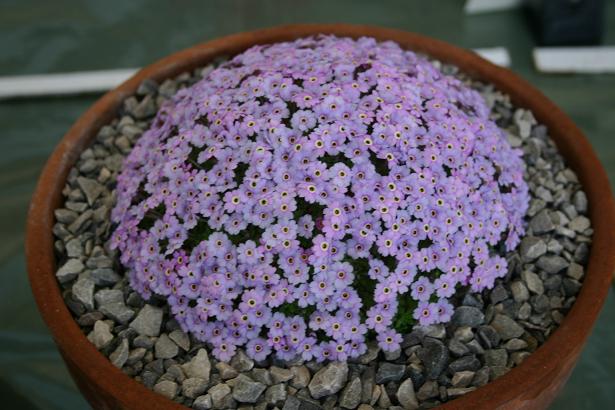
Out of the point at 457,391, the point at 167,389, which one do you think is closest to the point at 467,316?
the point at 457,391

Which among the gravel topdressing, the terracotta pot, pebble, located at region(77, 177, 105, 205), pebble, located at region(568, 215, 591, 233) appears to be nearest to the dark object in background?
the terracotta pot

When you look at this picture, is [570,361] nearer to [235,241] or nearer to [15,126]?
[235,241]

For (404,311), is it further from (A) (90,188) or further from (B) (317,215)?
(A) (90,188)

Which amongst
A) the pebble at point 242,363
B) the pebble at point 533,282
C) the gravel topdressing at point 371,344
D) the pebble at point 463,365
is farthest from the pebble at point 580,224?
the pebble at point 242,363

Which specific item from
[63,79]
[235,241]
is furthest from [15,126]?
[235,241]

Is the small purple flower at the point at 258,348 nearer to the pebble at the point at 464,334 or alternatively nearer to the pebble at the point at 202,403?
the pebble at the point at 202,403

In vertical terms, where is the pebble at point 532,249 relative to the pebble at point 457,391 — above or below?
above

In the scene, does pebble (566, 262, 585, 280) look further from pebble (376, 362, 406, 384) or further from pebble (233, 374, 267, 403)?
pebble (233, 374, 267, 403)
